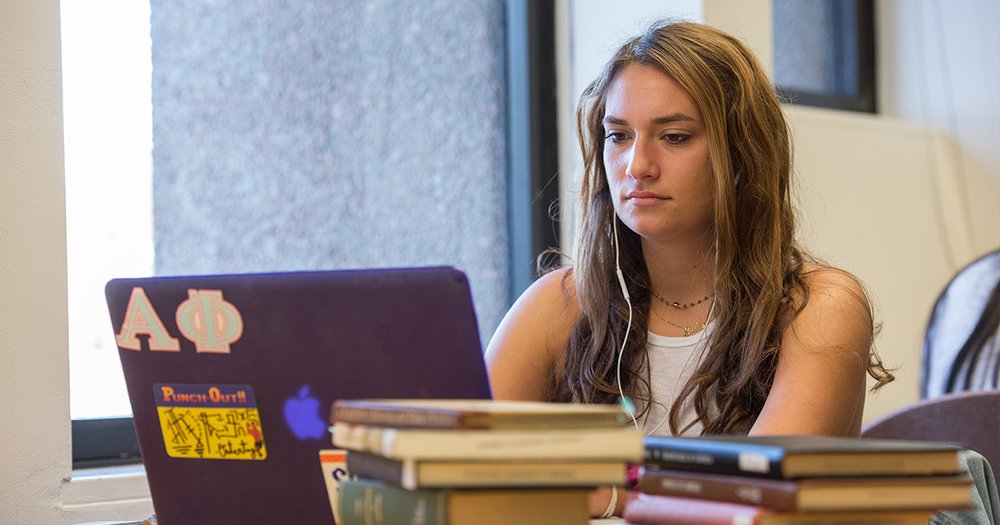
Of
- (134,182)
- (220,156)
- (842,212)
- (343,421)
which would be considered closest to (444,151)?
(220,156)

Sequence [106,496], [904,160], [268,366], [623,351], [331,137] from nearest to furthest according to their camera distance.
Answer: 1. [268,366]
2. [623,351]
3. [106,496]
4. [331,137]
5. [904,160]

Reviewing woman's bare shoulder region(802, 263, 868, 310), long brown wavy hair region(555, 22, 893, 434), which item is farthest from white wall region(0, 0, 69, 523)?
woman's bare shoulder region(802, 263, 868, 310)

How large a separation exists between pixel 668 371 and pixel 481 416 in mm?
938

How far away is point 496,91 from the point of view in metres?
2.94

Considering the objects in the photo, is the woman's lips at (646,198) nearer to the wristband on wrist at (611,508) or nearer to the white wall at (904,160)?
the wristband on wrist at (611,508)

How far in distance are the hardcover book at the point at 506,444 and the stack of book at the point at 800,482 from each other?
6 cm

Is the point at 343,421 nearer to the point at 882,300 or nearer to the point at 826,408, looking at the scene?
the point at 826,408

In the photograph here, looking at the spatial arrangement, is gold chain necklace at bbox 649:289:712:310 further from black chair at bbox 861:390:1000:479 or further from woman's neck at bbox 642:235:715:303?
black chair at bbox 861:390:1000:479

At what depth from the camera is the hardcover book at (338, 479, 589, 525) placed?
0.83m

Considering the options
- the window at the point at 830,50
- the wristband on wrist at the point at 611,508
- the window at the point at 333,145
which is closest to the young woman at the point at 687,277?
the wristband on wrist at the point at 611,508

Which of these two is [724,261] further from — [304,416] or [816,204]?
[816,204]

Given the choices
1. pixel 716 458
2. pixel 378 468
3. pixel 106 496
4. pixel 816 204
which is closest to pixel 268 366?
pixel 378 468

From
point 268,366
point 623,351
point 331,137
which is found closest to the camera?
point 268,366

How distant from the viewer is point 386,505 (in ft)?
2.86
